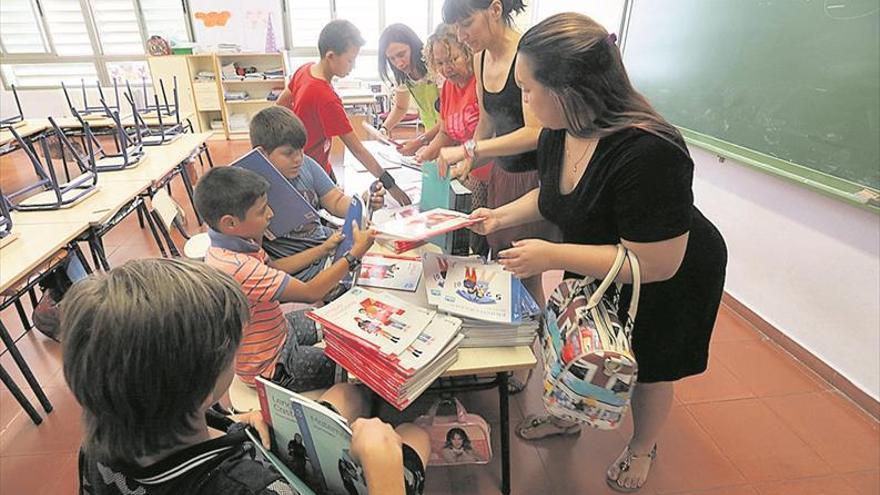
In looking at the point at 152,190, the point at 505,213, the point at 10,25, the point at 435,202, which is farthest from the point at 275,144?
the point at 10,25

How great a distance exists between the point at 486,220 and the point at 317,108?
120 centimetres

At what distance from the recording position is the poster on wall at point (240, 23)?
250 inches

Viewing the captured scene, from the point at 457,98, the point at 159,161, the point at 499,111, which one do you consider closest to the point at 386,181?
the point at 457,98

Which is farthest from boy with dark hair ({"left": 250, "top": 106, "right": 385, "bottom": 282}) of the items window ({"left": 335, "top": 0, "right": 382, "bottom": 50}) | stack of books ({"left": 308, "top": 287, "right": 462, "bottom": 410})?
window ({"left": 335, "top": 0, "right": 382, "bottom": 50})

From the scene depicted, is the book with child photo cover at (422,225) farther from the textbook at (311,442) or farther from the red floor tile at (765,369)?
the red floor tile at (765,369)

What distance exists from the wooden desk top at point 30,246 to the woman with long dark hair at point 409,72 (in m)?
1.70

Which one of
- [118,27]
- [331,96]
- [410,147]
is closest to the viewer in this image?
[331,96]

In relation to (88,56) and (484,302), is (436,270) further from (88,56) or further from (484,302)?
(88,56)

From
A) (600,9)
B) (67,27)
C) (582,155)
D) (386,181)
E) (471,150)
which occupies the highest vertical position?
(600,9)

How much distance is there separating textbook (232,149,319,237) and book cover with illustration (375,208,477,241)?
35 cm

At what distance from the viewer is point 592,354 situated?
105 centimetres

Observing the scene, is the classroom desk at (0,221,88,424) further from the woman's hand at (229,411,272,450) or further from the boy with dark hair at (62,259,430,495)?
the boy with dark hair at (62,259,430,495)

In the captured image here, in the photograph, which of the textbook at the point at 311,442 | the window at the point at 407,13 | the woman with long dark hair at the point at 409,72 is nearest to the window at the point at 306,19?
the window at the point at 407,13

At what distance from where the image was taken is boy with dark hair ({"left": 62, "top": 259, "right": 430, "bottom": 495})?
611 millimetres
